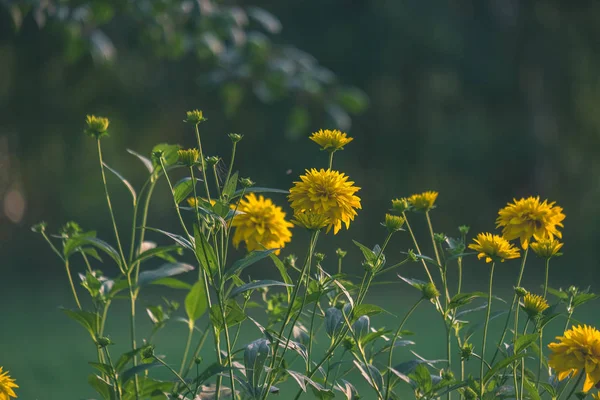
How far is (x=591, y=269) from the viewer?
616 centimetres

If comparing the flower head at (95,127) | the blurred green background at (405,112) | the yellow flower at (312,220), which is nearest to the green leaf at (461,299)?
the yellow flower at (312,220)

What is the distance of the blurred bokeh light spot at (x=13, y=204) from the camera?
8.68 m

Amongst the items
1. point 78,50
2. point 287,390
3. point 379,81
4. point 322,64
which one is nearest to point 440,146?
point 379,81

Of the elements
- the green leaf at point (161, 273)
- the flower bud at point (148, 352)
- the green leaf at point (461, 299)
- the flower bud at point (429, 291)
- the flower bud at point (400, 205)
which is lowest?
the flower bud at point (148, 352)

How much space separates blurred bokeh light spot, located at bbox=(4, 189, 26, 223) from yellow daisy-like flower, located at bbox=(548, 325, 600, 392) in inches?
325

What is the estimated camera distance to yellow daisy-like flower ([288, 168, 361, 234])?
115 cm

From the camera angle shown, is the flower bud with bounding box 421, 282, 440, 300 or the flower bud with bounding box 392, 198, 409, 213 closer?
the flower bud with bounding box 421, 282, 440, 300

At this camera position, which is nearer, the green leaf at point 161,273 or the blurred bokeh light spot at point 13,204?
the green leaf at point 161,273

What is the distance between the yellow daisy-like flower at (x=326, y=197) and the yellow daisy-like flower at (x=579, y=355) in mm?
350

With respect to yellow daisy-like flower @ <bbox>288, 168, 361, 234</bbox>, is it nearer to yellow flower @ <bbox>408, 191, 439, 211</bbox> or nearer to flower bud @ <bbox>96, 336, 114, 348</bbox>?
yellow flower @ <bbox>408, 191, 439, 211</bbox>

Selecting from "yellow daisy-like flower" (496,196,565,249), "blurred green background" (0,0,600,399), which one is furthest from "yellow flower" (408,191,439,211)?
"blurred green background" (0,0,600,399)

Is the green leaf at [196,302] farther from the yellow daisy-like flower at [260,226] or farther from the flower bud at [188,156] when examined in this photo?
the flower bud at [188,156]

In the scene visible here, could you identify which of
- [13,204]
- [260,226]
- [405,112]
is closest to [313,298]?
[260,226]

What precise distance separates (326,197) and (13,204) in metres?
8.24
